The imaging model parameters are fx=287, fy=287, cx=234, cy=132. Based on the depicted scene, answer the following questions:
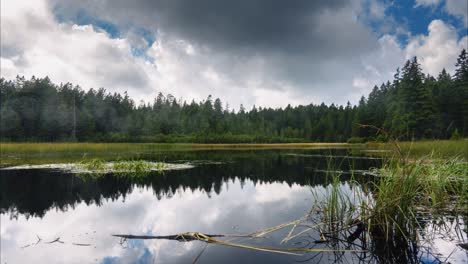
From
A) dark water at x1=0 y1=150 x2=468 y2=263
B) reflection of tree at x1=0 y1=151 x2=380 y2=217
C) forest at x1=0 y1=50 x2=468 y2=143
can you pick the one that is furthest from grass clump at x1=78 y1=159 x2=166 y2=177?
forest at x1=0 y1=50 x2=468 y2=143

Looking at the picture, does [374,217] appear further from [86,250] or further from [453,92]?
[453,92]

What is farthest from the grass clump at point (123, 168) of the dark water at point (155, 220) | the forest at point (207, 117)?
the forest at point (207, 117)

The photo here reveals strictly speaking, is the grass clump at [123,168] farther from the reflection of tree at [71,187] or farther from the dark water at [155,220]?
the dark water at [155,220]

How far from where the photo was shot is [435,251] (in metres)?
4.72

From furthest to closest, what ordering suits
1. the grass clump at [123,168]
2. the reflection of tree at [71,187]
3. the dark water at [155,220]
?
the grass clump at [123,168]
the reflection of tree at [71,187]
the dark water at [155,220]

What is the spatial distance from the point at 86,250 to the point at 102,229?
4.47ft

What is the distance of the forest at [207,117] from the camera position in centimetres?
4721

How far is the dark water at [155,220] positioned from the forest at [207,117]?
29244 millimetres

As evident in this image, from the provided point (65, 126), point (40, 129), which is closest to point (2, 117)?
point (40, 129)

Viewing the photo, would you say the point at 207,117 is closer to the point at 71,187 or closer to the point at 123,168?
the point at 123,168

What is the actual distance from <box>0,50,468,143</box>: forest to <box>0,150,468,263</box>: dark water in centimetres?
2924

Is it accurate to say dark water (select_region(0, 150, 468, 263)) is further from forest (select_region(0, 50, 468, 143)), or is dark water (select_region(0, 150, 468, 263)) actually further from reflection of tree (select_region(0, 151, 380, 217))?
forest (select_region(0, 50, 468, 143))

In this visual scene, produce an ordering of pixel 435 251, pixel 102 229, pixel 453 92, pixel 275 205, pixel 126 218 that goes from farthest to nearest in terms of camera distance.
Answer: pixel 453 92 < pixel 275 205 < pixel 126 218 < pixel 102 229 < pixel 435 251

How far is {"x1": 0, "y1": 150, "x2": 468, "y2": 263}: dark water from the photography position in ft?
Answer: 15.8
